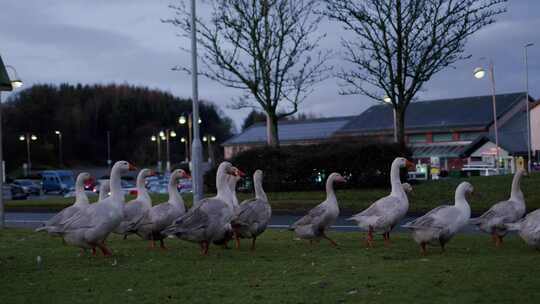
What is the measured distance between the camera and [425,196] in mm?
25188

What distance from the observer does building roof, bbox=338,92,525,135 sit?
242 feet

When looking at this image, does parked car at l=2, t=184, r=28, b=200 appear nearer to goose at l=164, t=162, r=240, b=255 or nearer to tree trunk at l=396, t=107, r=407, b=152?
tree trunk at l=396, t=107, r=407, b=152

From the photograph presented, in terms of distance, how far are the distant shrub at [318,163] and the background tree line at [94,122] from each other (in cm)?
8063

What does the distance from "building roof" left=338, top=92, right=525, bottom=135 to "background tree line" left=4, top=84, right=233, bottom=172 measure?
113ft

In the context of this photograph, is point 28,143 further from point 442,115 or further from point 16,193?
point 442,115

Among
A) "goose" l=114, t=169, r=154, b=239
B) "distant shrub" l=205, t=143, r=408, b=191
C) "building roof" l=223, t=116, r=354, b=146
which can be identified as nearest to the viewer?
"goose" l=114, t=169, r=154, b=239

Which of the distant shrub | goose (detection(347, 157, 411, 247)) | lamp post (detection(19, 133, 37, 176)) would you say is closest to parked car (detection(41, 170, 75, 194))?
lamp post (detection(19, 133, 37, 176))

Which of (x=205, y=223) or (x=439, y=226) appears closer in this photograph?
(x=439, y=226)

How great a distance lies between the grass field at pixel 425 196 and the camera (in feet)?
76.7

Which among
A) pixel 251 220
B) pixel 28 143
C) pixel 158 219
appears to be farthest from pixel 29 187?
pixel 251 220

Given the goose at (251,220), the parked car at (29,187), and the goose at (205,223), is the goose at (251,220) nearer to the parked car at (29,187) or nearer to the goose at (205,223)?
the goose at (205,223)

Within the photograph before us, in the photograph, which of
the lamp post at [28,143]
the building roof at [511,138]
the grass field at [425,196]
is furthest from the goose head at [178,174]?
the lamp post at [28,143]

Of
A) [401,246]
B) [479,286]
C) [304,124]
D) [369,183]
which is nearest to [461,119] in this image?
[304,124]

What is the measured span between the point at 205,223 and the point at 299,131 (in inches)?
3144
